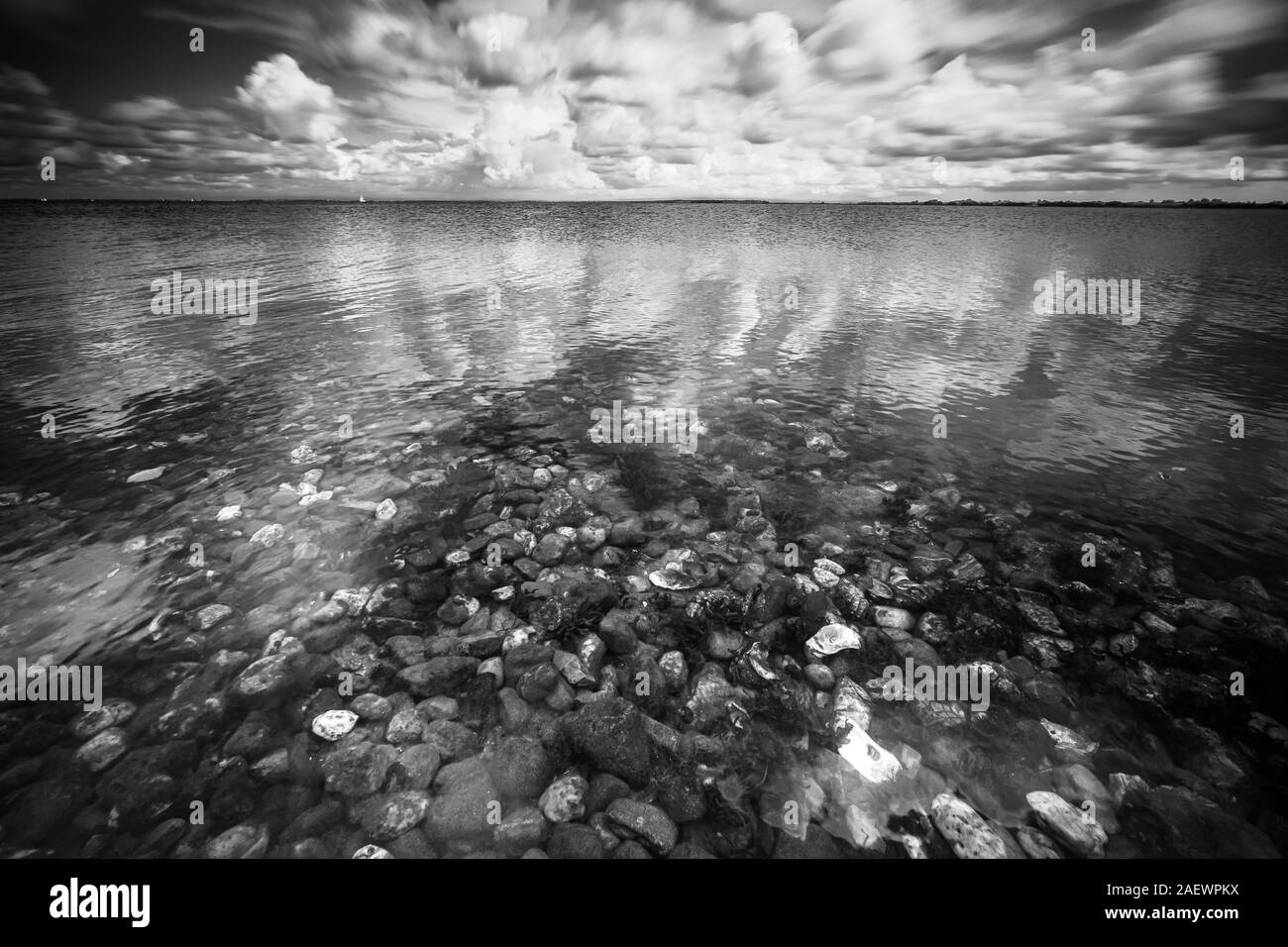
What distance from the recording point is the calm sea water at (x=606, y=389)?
10.5 meters

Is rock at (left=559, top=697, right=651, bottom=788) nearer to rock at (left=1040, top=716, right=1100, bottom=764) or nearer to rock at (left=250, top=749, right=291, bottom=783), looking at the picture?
rock at (left=250, top=749, right=291, bottom=783)

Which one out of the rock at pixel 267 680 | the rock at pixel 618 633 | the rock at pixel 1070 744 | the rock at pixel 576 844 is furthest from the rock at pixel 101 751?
the rock at pixel 1070 744

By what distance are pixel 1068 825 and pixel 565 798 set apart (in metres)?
5.34

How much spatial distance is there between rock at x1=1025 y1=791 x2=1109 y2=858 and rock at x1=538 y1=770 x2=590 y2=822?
495 cm

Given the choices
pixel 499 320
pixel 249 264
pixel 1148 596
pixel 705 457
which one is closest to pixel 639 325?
pixel 499 320

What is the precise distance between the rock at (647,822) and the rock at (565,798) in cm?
34

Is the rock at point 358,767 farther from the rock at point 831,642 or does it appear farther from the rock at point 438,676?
the rock at point 831,642

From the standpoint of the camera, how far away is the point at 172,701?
250 inches

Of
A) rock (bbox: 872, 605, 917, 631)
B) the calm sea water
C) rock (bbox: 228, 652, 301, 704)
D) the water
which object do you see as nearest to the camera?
rock (bbox: 228, 652, 301, 704)

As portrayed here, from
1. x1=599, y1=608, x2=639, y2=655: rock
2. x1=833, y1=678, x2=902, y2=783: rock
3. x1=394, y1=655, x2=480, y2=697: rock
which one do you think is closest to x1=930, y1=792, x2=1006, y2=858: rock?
x1=833, y1=678, x2=902, y2=783: rock

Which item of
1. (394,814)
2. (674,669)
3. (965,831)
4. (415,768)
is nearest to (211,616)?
(415,768)

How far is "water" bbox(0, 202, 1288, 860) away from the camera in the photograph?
961 cm
